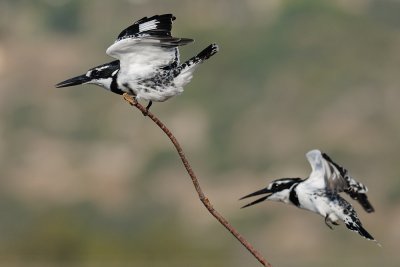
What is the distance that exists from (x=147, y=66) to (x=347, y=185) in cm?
74

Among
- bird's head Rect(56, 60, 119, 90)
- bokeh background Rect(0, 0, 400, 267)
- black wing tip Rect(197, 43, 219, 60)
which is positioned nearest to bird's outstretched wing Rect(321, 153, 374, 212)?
black wing tip Rect(197, 43, 219, 60)

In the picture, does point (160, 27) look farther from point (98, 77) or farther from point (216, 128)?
point (216, 128)

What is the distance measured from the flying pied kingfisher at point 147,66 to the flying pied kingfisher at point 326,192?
1.47 feet

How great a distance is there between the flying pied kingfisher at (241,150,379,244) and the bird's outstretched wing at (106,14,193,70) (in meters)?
0.52

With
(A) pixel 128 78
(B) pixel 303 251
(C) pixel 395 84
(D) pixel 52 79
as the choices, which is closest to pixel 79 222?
(D) pixel 52 79

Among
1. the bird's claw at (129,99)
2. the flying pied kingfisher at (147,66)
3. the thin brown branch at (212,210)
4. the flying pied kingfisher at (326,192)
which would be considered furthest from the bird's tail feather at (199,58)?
the thin brown branch at (212,210)

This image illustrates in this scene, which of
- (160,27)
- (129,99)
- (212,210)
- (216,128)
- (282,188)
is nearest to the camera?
(212,210)

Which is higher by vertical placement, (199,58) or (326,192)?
(199,58)

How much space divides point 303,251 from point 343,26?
13144 millimetres

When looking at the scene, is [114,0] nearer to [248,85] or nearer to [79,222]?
[248,85]

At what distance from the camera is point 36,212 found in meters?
37.5

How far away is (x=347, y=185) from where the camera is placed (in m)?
3.10

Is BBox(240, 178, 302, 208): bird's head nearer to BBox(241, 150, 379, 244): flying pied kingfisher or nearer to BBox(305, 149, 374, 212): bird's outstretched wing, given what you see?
BBox(241, 150, 379, 244): flying pied kingfisher

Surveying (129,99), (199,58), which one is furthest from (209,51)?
(129,99)
